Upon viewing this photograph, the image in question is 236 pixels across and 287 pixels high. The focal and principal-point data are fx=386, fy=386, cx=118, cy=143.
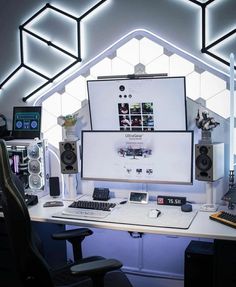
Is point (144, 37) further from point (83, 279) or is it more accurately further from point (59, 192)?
point (83, 279)

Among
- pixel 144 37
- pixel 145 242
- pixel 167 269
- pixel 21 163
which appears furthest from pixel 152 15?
pixel 167 269

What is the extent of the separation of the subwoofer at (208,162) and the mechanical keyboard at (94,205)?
62 cm

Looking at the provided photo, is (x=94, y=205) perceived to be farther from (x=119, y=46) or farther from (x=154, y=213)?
(x=119, y=46)

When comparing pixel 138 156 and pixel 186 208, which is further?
pixel 138 156

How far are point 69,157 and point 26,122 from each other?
0.55m

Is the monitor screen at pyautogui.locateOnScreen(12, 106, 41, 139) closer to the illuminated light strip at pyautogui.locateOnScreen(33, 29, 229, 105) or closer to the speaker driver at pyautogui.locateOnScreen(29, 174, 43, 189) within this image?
the illuminated light strip at pyautogui.locateOnScreen(33, 29, 229, 105)

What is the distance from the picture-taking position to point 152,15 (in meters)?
2.78

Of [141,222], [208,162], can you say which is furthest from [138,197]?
[208,162]

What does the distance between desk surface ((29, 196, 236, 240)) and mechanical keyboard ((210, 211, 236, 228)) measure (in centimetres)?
2

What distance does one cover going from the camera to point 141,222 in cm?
231

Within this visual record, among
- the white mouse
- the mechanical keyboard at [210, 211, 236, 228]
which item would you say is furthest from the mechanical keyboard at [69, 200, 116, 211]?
the mechanical keyboard at [210, 211, 236, 228]

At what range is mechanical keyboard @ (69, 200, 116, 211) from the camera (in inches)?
102

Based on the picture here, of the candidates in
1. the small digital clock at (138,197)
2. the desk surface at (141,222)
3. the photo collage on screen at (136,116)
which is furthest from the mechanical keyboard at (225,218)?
the photo collage on screen at (136,116)

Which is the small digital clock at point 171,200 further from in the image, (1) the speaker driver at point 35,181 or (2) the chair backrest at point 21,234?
(2) the chair backrest at point 21,234
